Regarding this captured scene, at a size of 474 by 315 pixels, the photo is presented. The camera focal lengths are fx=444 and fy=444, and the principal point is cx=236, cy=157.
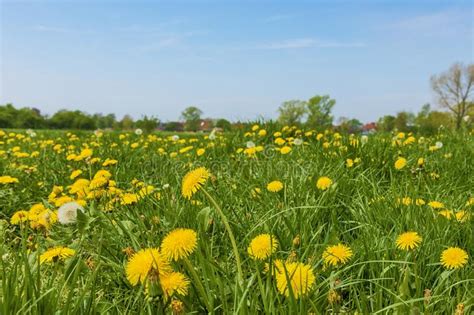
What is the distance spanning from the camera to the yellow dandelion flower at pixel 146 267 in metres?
1.28

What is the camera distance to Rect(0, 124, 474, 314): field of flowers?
4.48 feet

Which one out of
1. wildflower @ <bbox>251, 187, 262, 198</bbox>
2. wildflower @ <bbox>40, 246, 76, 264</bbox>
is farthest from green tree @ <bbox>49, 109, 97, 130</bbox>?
wildflower @ <bbox>40, 246, 76, 264</bbox>

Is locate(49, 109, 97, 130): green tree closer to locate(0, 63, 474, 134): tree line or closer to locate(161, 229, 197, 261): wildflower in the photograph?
locate(0, 63, 474, 134): tree line

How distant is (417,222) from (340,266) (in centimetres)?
62

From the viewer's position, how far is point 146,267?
1296 mm

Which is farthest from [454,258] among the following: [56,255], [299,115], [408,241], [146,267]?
[299,115]

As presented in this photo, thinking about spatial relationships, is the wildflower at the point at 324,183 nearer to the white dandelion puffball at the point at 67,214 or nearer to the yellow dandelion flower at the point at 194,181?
the yellow dandelion flower at the point at 194,181

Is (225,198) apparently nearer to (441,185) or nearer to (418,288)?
(418,288)

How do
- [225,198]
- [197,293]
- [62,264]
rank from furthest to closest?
[225,198] → [62,264] → [197,293]

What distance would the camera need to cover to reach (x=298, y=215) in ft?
7.19

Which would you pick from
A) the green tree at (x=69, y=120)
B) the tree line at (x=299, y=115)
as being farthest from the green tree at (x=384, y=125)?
the green tree at (x=69, y=120)

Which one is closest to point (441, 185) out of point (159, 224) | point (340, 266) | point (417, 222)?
Result: point (417, 222)

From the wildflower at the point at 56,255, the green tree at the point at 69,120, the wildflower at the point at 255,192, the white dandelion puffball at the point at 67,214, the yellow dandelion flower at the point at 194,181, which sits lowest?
the wildflower at the point at 56,255

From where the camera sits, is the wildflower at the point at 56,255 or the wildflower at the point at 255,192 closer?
the wildflower at the point at 56,255
